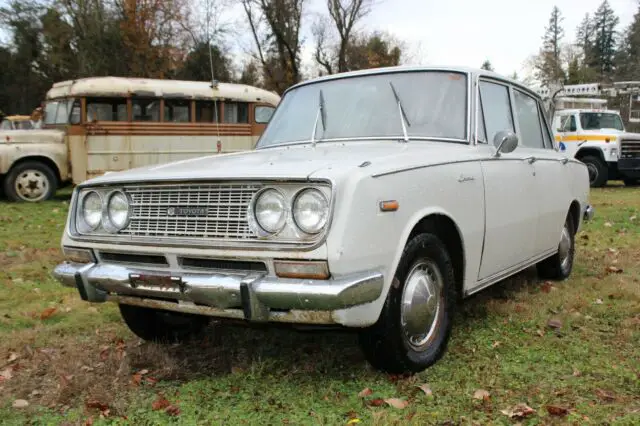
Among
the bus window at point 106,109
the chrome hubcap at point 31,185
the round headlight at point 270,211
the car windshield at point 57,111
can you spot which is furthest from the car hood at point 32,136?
the round headlight at point 270,211

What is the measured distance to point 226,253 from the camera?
269 cm

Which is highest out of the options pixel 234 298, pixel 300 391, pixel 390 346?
pixel 234 298

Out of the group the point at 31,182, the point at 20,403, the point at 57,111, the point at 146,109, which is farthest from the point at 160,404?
the point at 57,111

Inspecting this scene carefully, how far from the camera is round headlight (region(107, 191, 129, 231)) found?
3127 millimetres

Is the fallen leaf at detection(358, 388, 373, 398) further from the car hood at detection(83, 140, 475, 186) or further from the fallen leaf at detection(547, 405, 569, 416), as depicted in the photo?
the car hood at detection(83, 140, 475, 186)

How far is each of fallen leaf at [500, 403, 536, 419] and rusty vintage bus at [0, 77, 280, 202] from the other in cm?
1143

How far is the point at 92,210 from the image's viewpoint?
3281 millimetres

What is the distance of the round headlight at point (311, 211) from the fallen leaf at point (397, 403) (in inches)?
35.0

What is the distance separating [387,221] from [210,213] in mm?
825

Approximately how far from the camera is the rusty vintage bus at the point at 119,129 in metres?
12.0

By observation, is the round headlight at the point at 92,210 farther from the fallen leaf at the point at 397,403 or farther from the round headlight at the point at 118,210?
the fallen leaf at the point at 397,403

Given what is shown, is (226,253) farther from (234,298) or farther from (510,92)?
(510,92)

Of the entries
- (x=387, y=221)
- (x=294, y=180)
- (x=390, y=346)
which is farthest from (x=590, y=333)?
(x=294, y=180)

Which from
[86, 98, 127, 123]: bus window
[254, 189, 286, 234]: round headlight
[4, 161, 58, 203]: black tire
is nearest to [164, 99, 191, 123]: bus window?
[86, 98, 127, 123]: bus window
